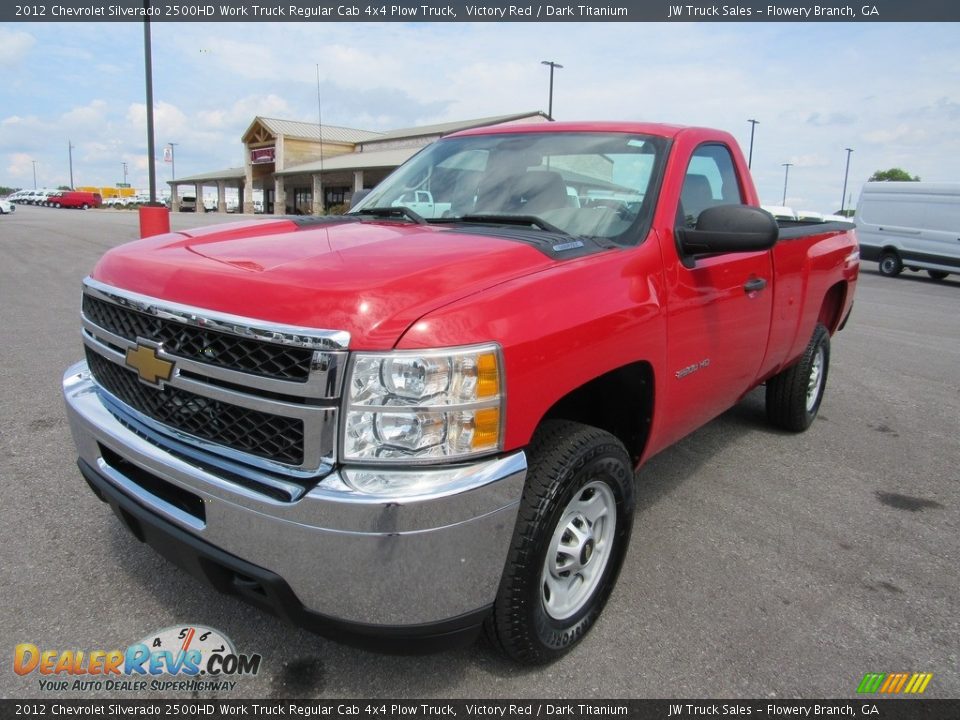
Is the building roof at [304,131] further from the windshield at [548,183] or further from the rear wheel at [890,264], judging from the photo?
the windshield at [548,183]

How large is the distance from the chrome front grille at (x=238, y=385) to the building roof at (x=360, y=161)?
1421 inches

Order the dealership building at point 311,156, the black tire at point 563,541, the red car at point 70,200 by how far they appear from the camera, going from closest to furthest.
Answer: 1. the black tire at point 563,541
2. the dealership building at point 311,156
3. the red car at point 70,200

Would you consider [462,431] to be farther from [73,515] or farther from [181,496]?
[73,515]

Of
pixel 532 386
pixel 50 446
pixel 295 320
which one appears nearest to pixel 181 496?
pixel 295 320

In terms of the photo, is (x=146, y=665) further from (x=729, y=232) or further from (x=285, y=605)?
(x=729, y=232)

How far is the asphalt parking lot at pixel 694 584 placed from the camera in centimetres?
230

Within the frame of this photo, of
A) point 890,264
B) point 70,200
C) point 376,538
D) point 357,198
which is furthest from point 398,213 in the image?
point 70,200

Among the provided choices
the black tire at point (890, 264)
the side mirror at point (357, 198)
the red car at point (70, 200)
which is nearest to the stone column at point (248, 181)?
the red car at point (70, 200)

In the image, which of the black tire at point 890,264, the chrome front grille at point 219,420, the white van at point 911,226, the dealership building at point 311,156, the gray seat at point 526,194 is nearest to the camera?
the chrome front grille at point 219,420

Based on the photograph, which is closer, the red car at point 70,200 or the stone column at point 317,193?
the stone column at point 317,193

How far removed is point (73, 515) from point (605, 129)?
3.09 metres

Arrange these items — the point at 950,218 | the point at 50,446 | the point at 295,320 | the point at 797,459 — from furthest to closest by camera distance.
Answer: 1. the point at 950,218
2. the point at 797,459
3. the point at 50,446
4. the point at 295,320

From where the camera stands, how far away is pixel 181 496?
2111mm

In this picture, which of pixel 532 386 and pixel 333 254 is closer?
pixel 532 386
